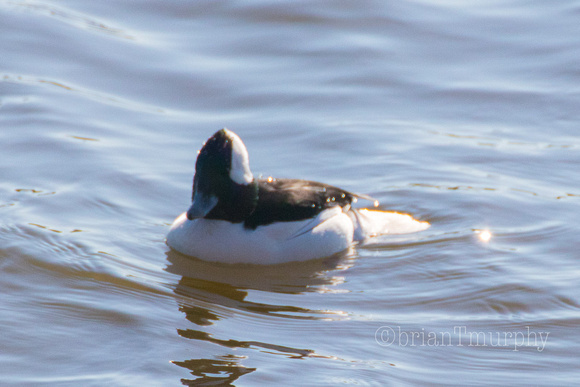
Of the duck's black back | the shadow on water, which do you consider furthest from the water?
the duck's black back

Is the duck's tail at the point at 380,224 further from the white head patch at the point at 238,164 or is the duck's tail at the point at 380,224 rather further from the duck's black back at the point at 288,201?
the white head patch at the point at 238,164

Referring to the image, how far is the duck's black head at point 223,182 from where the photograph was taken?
23.7ft

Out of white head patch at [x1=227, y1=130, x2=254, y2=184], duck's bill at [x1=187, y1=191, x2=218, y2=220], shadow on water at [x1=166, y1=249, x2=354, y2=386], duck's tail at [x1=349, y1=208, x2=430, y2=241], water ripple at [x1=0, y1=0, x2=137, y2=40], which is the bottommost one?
shadow on water at [x1=166, y1=249, x2=354, y2=386]

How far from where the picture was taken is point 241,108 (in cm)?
1065

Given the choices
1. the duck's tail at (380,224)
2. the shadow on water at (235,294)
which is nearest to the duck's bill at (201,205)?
the shadow on water at (235,294)

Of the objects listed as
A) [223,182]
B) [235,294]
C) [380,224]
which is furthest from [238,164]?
[380,224]

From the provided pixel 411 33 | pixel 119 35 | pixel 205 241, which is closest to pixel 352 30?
pixel 411 33

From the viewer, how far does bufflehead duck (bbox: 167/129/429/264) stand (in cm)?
727

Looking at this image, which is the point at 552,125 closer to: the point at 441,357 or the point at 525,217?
the point at 525,217

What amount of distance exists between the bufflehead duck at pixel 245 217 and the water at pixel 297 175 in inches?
6.4

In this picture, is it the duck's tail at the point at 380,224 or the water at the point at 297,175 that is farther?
the duck's tail at the point at 380,224

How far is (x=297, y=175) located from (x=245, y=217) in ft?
5.59

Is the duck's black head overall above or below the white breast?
above

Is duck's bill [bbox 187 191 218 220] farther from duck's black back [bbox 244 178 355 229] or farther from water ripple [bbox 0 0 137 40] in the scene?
water ripple [bbox 0 0 137 40]
